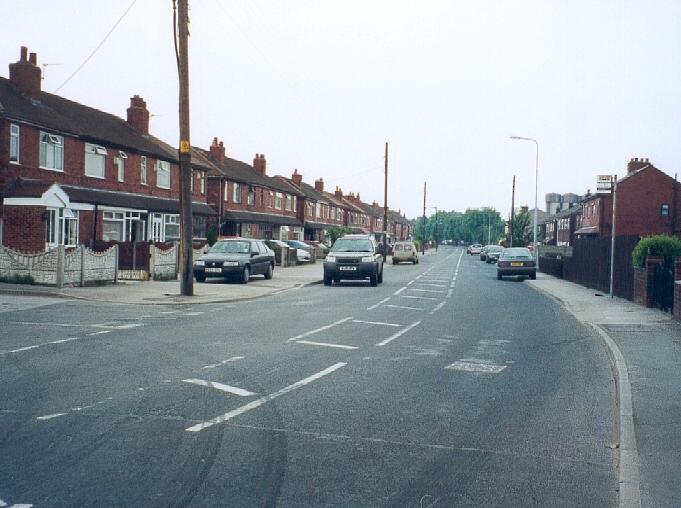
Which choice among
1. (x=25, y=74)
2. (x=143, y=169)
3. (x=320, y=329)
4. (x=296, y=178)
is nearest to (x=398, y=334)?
(x=320, y=329)

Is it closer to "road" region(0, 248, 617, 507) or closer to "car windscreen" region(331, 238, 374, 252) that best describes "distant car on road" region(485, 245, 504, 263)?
"car windscreen" region(331, 238, 374, 252)

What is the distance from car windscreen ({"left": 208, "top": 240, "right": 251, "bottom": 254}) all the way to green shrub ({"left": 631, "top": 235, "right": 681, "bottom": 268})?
536 inches

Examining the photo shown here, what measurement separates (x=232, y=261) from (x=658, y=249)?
13.7 m

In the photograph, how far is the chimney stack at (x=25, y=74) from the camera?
3134cm

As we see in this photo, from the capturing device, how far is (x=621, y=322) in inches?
559

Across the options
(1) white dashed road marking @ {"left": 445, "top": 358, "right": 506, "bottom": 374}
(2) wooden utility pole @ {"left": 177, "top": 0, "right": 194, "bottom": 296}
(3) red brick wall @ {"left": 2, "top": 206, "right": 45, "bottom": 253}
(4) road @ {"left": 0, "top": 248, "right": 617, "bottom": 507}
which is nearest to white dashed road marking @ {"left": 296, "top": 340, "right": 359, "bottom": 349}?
(4) road @ {"left": 0, "top": 248, "right": 617, "bottom": 507}

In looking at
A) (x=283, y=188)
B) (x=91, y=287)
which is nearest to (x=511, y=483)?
(x=91, y=287)

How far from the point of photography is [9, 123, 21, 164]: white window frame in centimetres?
2736

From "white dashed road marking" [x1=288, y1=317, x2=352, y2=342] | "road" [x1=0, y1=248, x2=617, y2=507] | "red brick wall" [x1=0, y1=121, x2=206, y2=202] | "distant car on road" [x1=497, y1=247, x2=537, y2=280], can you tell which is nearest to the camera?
"road" [x1=0, y1=248, x2=617, y2=507]

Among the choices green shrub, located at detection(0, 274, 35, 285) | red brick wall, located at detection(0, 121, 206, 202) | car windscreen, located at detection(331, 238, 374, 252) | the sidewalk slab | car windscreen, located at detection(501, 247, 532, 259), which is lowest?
the sidewalk slab

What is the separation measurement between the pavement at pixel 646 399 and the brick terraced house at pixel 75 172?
57.9 ft

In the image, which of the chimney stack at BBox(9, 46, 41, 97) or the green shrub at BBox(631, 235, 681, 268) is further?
the chimney stack at BBox(9, 46, 41, 97)

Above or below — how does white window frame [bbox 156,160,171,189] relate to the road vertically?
above

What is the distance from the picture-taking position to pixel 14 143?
27656mm
